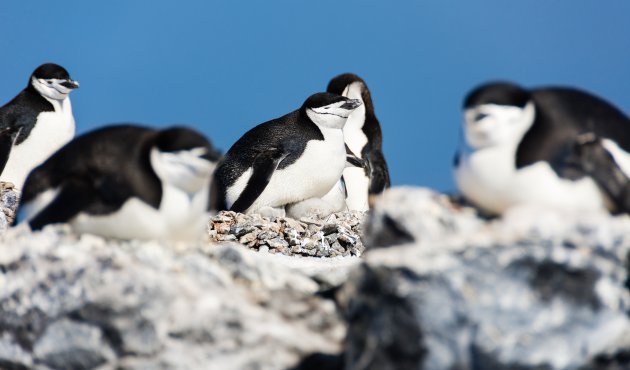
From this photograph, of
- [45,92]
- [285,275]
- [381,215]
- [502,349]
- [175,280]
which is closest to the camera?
[502,349]

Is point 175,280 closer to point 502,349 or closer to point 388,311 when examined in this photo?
point 388,311

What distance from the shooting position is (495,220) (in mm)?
4328

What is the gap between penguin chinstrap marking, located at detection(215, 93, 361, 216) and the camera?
10.9m

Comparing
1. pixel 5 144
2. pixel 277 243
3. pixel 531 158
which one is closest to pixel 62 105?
pixel 5 144

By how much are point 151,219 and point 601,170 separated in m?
2.04

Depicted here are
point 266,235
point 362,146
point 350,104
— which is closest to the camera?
point 266,235

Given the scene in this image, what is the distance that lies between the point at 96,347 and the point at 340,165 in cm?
672

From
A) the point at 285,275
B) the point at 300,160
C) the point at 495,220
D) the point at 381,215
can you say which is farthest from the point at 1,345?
the point at 300,160

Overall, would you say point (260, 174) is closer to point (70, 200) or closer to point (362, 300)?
point (70, 200)

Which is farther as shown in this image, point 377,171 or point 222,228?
point 377,171

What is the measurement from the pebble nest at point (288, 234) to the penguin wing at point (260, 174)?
35cm

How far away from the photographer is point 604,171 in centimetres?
452

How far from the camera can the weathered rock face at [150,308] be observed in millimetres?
4441

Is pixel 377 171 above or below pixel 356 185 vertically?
above
